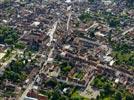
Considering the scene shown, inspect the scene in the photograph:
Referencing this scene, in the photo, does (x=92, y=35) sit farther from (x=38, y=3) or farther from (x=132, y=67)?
(x=38, y=3)

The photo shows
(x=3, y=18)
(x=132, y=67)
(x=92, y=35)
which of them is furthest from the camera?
(x=3, y=18)

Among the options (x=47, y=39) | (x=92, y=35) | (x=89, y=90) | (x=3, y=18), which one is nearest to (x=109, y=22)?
(x=92, y=35)

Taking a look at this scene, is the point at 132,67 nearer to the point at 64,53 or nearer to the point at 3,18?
the point at 64,53

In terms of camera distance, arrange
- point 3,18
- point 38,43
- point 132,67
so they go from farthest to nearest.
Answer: point 3,18 < point 38,43 < point 132,67

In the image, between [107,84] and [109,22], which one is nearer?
[107,84]

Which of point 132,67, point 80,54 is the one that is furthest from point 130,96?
point 80,54

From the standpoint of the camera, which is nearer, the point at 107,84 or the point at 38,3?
the point at 107,84
